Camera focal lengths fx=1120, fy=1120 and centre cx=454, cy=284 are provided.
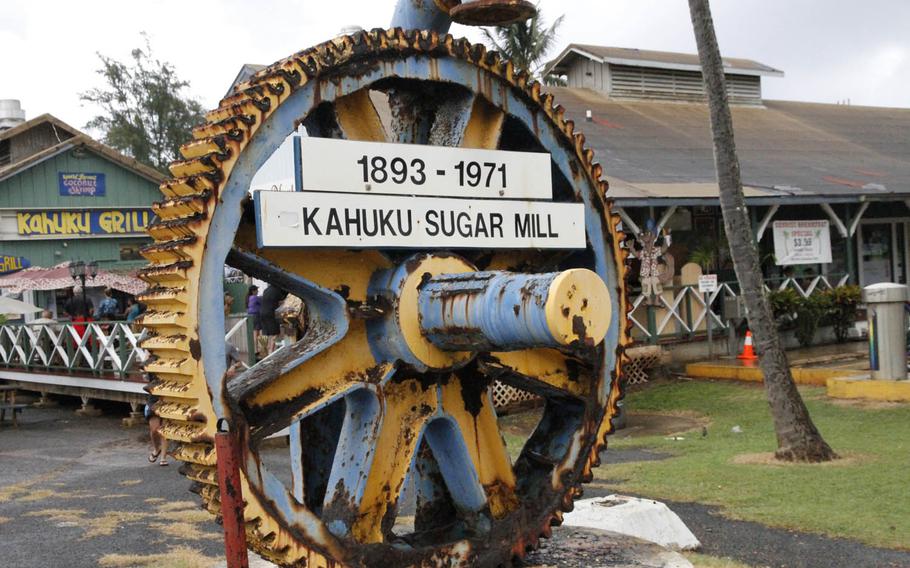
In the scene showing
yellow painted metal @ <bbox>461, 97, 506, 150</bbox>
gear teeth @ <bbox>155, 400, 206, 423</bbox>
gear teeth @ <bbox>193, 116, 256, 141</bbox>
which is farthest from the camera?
yellow painted metal @ <bbox>461, 97, 506, 150</bbox>

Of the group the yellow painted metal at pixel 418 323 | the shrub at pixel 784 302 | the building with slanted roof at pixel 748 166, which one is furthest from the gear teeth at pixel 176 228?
the shrub at pixel 784 302

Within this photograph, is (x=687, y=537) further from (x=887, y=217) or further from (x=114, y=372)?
(x=887, y=217)

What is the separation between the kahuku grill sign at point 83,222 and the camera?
1054 inches

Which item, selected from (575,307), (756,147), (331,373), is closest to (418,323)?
(331,373)

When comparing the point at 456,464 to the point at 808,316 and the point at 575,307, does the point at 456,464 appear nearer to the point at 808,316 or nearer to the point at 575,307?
the point at 575,307

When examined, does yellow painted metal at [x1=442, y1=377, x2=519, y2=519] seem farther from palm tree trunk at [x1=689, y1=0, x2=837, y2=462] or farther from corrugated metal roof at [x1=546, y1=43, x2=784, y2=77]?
corrugated metal roof at [x1=546, y1=43, x2=784, y2=77]

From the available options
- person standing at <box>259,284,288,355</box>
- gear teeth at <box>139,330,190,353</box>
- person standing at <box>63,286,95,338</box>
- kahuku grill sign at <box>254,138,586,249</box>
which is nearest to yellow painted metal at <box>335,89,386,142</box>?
kahuku grill sign at <box>254,138,586,249</box>

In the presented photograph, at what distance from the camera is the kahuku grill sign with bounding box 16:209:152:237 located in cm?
2678

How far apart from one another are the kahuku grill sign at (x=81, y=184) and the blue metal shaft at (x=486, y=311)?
80.9 ft

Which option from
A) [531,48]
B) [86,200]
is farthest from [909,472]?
[531,48]

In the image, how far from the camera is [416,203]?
16.4ft

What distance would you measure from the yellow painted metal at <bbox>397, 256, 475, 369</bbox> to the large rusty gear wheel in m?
0.17

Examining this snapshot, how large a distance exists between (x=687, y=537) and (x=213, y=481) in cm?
398

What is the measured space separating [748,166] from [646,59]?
5.66 metres
